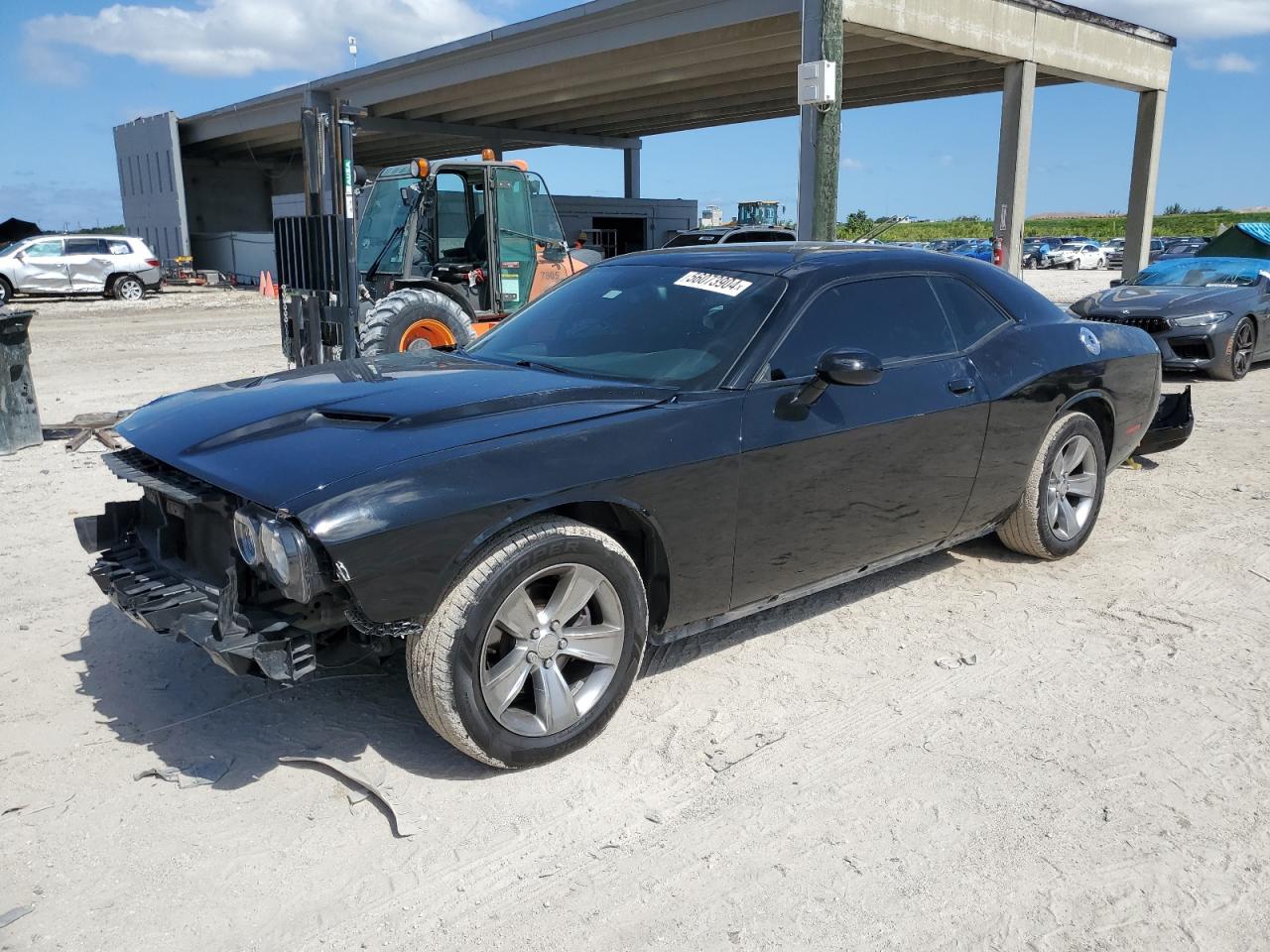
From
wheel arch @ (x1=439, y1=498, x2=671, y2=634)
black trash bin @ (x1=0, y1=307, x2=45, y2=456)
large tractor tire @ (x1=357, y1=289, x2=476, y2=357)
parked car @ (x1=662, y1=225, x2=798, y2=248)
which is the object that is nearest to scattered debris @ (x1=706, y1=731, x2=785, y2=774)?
wheel arch @ (x1=439, y1=498, x2=671, y2=634)

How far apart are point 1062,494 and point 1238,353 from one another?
8.06 metres

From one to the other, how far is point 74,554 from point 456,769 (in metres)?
3.08

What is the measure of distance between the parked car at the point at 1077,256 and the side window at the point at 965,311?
149 ft

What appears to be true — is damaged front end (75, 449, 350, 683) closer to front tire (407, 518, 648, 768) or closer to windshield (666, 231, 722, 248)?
front tire (407, 518, 648, 768)

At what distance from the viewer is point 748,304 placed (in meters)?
3.85

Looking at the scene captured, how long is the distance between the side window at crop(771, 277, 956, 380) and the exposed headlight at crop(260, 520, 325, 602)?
5.82 feet

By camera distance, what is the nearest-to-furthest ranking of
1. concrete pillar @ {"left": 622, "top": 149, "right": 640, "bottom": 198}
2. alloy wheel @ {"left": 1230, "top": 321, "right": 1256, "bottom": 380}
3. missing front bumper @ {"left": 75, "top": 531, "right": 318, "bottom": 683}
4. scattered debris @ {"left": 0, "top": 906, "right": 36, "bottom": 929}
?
scattered debris @ {"left": 0, "top": 906, "right": 36, "bottom": 929} → missing front bumper @ {"left": 75, "top": 531, "right": 318, "bottom": 683} → alloy wheel @ {"left": 1230, "top": 321, "right": 1256, "bottom": 380} → concrete pillar @ {"left": 622, "top": 149, "right": 640, "bottom": 198}

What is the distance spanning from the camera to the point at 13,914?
8.19 feet

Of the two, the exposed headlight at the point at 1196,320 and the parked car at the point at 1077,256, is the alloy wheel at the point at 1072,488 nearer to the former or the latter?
the exposed headlight at the point at 1196,320

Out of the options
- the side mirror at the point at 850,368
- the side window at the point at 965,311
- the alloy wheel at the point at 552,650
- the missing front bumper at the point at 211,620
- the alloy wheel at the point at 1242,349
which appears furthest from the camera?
the alloy wheel at the point at 1242,349

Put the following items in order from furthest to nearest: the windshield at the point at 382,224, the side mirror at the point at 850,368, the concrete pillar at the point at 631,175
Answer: the concrete pillar at the point at 631,175 → the windshield at the point at 382,224 → the side mirror at the point at 850,368

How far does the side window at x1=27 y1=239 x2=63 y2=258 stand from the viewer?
905 inches

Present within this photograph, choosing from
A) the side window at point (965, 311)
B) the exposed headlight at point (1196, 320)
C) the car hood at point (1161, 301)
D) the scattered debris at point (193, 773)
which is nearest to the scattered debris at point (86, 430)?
the scattered debris at point (193, 773)

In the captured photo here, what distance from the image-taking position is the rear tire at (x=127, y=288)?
24375 millimetres
